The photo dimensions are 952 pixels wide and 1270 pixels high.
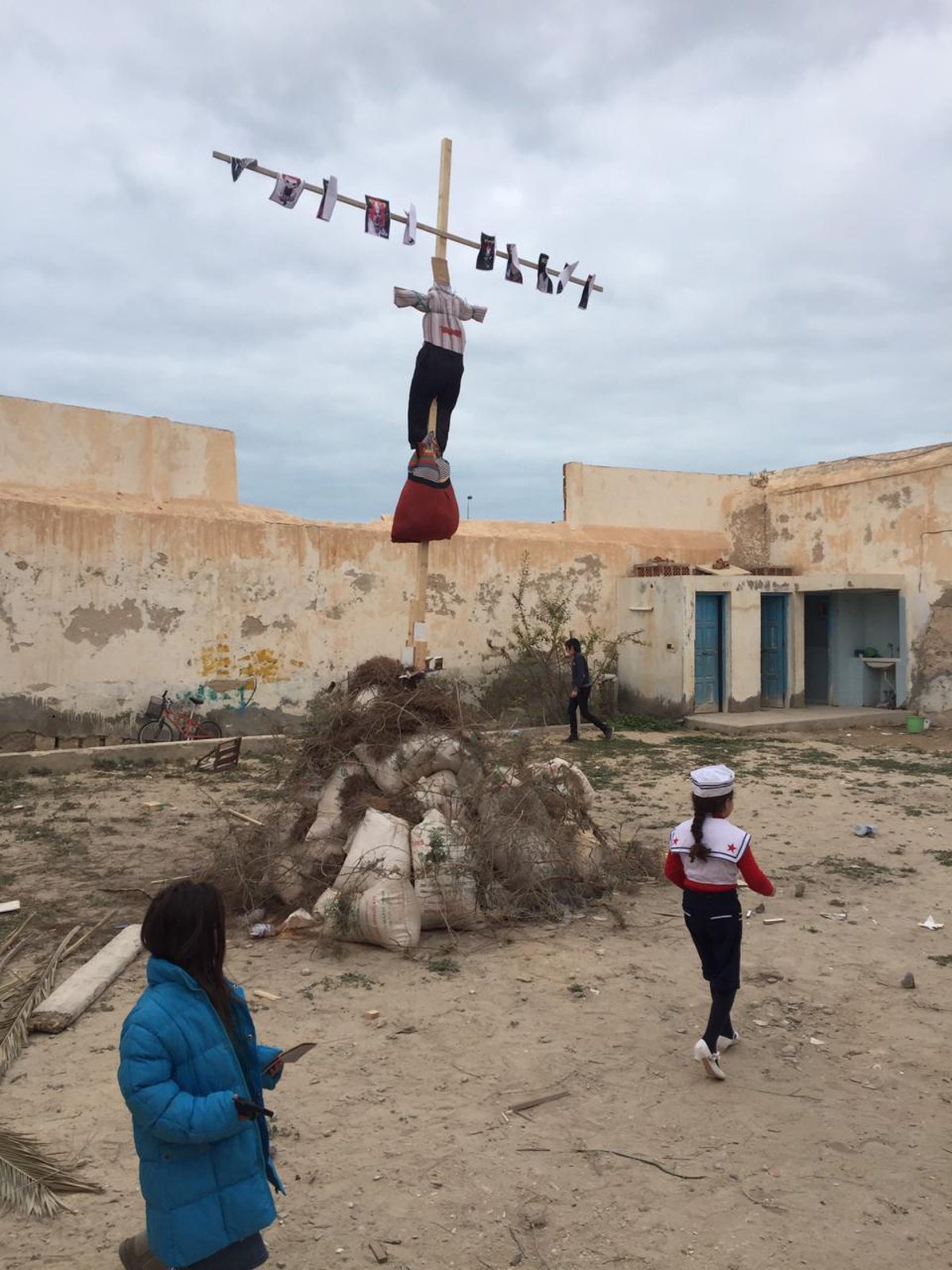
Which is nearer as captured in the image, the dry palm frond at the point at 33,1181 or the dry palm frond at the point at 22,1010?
the dry palm frond at the point at 33,1181

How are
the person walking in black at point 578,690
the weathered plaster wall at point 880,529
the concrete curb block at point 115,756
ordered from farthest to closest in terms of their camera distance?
→ the weathered plaster wall at point 880,529, the person walking in black at point 578,690, the concrete curb block at point 115,756

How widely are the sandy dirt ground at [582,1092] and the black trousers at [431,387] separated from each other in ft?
11.2

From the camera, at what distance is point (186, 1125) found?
1971 mm

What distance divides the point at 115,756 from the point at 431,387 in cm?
672

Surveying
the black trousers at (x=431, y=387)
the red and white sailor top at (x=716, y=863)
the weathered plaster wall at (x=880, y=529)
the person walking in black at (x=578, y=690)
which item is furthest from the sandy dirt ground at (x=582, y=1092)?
the weathered plaster wall at (x=880, y=529)

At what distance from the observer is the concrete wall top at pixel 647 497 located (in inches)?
663

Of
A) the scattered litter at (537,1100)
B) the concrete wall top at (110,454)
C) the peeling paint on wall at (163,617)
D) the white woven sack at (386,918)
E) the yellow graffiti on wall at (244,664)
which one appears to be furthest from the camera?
the yellow graffiti on wall at (244,664)

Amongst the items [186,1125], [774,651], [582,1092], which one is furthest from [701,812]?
[774,651]

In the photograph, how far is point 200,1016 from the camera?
2.11m

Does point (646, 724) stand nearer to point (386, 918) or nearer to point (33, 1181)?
point (386, 918)

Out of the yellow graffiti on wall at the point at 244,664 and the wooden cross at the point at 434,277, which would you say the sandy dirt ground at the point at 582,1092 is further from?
the yellow graffiti on wall at the point at 244,664

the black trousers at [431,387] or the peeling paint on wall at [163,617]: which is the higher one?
the black trousers at [431,387]

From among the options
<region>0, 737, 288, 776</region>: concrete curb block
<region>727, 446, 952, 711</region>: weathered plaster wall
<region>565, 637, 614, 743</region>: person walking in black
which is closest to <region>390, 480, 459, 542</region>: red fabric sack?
<region>0, 737, 288, 776</region>: concrete curb block

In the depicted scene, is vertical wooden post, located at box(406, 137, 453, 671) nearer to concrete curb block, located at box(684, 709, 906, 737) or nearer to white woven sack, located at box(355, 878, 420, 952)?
white woven sack, located at box(355, 878, 420, 952)
